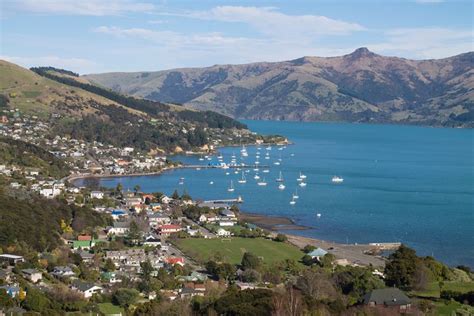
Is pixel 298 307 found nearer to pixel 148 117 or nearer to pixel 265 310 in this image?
pixel 265 310

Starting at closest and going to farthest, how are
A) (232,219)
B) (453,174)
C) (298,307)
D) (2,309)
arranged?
1. (298,307)
2. (2,309)
3. (232,219)
4. (453,174)

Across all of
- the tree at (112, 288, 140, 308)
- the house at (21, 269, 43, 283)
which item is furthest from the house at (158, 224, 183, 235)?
the tree at (112, 288, 140, 308)

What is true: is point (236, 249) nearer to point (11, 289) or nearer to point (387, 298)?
point (387, 298)

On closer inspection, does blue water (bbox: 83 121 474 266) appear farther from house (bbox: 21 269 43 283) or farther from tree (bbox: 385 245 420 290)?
house (bbox: 21 269 43 283)

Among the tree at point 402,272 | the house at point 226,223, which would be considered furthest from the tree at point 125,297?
the house at point 226,223

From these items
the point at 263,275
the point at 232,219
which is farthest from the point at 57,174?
the point at 263,275

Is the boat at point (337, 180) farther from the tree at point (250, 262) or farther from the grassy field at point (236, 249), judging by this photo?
the tree at point (250, 262)

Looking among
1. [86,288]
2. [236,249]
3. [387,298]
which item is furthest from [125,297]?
[236,249]
